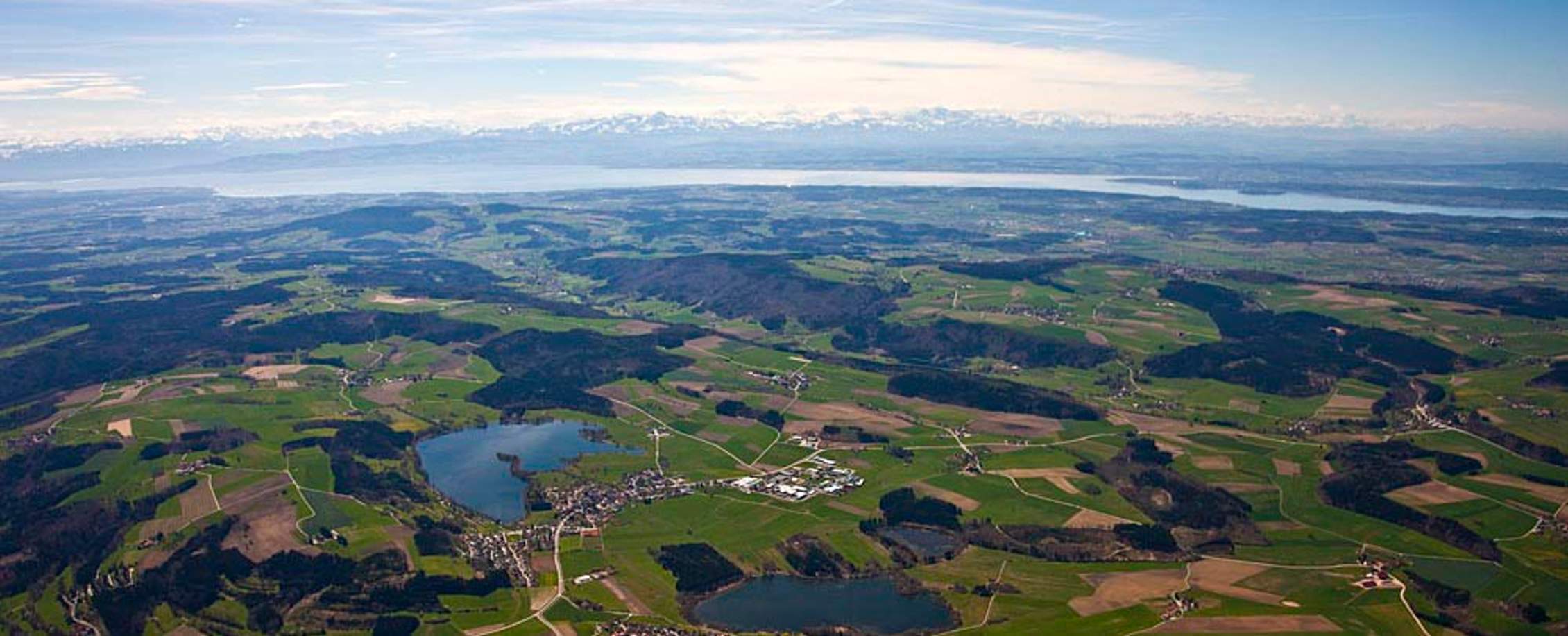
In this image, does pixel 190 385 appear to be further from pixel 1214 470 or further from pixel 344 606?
pixel 1214 470

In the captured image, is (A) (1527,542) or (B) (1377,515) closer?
(A) (1527,542)

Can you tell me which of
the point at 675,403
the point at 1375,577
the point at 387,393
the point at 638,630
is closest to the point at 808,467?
the point at 675,403

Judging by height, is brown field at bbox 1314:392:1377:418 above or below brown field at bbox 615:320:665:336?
below

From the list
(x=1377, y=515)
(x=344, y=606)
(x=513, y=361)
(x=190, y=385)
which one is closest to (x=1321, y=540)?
(x=1377, y=515)

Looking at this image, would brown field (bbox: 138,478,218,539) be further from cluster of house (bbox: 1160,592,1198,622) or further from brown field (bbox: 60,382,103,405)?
cluster of house (bbox: 1160,592,1198,622)

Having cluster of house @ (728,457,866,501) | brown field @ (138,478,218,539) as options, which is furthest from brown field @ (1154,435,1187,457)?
brown field @ (138,478,218,539)

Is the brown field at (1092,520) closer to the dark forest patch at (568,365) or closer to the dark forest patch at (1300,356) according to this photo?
the dark forest patch at (1300,356)

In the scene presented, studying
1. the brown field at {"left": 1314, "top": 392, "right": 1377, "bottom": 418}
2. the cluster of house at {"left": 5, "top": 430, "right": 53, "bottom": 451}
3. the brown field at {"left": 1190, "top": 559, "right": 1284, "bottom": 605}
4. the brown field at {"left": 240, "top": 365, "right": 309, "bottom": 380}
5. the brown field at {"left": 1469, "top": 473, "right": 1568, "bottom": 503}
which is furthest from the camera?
the brown field at {"left": 240, "top": 365, "right": 309, "bottom": 380}
